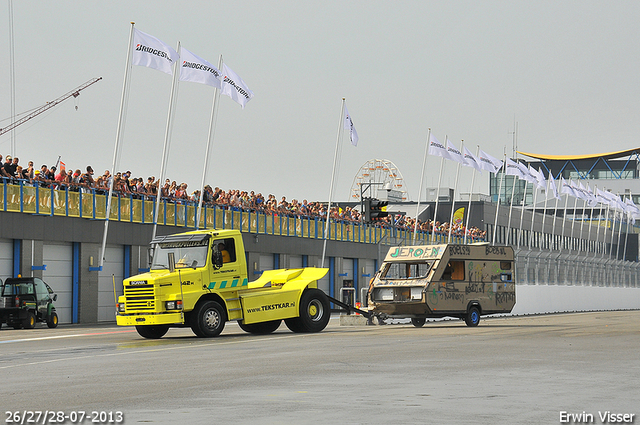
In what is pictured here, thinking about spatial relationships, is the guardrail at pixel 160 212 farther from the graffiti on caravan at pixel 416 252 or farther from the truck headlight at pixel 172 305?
the truck headlight at pixel 172 305

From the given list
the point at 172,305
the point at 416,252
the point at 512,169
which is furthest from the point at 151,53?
the point at 512,169

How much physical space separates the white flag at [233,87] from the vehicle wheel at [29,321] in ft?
42.1

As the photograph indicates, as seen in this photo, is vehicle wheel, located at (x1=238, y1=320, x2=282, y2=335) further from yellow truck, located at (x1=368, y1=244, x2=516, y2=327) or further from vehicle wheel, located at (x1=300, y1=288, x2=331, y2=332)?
yellow truck, located at (x1=368, y1=244, x2=516, y2=327)

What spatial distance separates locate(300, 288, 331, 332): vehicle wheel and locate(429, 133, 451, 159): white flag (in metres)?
29.4

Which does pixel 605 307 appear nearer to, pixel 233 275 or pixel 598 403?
pixel 233 275

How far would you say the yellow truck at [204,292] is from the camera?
77.4 ft

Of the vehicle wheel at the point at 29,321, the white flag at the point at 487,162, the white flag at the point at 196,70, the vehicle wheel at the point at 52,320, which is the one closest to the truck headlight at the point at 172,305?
the vehicle wheel at the point at 29,321

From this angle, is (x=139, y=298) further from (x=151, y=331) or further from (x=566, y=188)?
(x=566, y=188)

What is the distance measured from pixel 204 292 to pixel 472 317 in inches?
459

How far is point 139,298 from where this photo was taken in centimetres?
2375

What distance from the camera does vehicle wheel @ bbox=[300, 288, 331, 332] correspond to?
2627 cm

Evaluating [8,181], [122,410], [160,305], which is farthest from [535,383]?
[8,181]

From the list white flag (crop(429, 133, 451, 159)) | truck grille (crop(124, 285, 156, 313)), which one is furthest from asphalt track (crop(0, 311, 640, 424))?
white flag (crop(429, 133, 451, 159))

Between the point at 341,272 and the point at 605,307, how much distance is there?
20.4 meters
